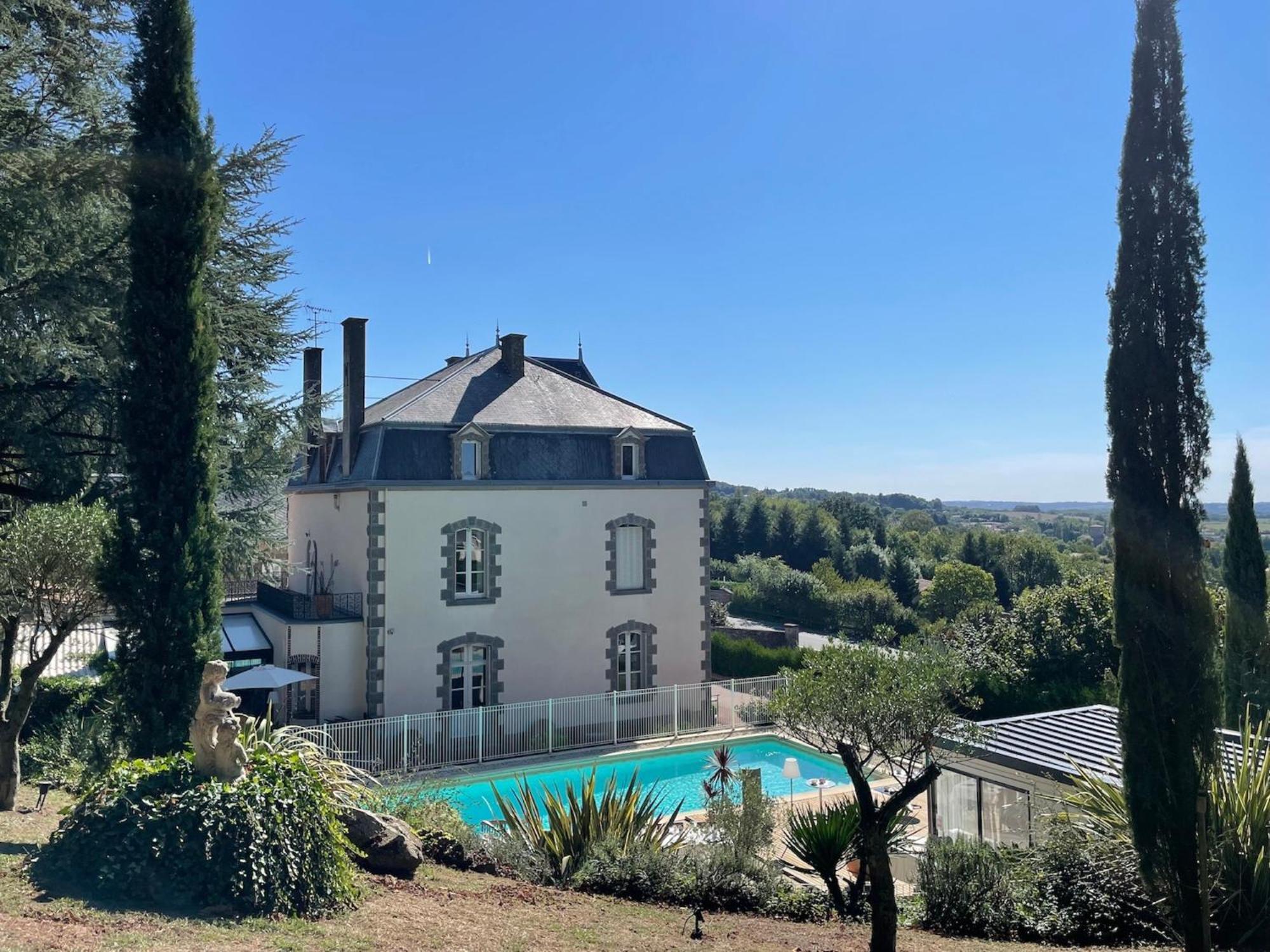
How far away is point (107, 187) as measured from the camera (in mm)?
11984

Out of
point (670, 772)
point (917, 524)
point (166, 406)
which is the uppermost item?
point (166, 406)

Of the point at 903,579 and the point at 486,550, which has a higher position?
the point at 486,550

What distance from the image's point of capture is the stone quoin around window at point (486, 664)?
68.6ft

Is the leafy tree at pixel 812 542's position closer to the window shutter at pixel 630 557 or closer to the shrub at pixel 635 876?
the window shutter at pixel 630 557

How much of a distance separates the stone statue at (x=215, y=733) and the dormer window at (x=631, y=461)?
16567mm

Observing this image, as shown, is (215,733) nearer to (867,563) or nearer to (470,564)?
(470,564)

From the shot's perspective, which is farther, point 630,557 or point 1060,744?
point 630,557

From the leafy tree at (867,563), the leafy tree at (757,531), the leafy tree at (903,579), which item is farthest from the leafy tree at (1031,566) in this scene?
the leafy tree at (757,531)

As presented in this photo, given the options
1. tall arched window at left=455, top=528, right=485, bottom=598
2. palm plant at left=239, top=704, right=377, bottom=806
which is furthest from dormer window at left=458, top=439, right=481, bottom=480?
palm plant at left=239, top=704, right=377, bottom=806

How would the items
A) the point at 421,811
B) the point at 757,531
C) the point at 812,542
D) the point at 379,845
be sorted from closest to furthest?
the point at 379,845, the point at 421,811, the point at 812,542, the point at 757,531

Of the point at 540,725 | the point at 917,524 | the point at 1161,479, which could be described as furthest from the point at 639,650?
the point at 917,524

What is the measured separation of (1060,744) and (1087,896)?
11.3ft

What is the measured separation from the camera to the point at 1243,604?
57.2 feet

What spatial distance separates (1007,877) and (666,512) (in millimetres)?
15416
